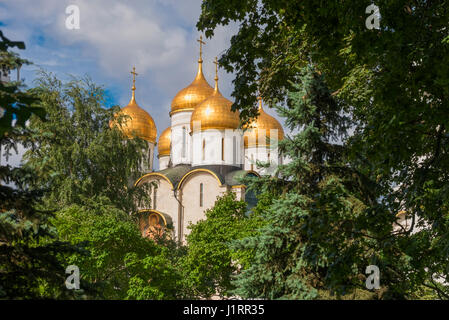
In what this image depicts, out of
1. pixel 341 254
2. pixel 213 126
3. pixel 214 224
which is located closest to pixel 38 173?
pixel 341 254

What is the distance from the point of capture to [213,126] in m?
34.9

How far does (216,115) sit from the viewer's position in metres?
34.6

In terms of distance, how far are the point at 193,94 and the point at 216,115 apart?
5.86m

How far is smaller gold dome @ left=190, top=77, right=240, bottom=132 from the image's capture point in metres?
34.6

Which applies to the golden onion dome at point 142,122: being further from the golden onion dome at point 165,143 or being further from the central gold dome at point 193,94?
the central gold dome at point 193,94

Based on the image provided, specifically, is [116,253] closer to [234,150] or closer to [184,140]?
[234,150]

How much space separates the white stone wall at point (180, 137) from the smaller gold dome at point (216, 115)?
173 inches

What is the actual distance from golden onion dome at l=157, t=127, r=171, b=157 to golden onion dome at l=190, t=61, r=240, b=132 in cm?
755

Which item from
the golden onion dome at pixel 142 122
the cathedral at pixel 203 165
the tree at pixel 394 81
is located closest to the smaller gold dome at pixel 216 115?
the cathedral at pixel 203 165

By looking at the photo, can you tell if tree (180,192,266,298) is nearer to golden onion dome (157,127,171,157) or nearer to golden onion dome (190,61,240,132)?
golden onion dome (190,61,240,132)

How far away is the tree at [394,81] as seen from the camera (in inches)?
275

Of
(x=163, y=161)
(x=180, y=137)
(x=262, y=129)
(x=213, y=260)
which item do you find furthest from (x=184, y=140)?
(x=213, y=260)
